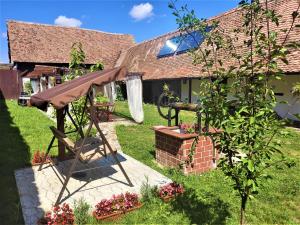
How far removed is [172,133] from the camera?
233 inches

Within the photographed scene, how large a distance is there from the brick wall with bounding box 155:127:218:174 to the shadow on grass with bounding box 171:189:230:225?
94cm

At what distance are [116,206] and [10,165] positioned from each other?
3456 mm

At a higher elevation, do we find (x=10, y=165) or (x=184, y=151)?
(x=184, y=151)

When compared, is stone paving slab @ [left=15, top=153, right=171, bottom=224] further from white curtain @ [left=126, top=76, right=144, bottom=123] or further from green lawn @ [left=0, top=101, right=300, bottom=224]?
white curtain @ [left=126, top=76, right=144, bottom=123]

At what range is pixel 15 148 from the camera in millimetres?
7992

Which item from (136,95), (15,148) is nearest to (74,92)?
(15,148)

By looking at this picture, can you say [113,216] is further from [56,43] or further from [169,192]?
[56,43]

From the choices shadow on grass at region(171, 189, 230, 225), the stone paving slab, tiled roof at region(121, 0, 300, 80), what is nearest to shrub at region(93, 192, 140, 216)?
the stone paving slab

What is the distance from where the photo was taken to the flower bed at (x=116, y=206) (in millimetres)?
4172

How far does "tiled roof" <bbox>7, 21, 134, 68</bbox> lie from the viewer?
23797 mm

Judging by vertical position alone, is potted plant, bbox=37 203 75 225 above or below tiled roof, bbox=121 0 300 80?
below

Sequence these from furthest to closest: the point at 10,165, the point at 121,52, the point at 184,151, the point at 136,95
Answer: the point at 121,52 < the point at 136,95 < the point at 10,165 < the point at 184,151

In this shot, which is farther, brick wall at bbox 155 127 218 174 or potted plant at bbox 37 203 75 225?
brick wall at bbox 155 127 218 174

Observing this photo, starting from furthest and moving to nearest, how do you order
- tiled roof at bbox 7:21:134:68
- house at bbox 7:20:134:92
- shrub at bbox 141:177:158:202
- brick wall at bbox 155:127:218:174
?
tiled roof at bbox 7:21:134:68 < house at bbox 7:20:134:92 < brick wall at bbox 155:127:218:174 < shrub at bbox 141:177:158:202
